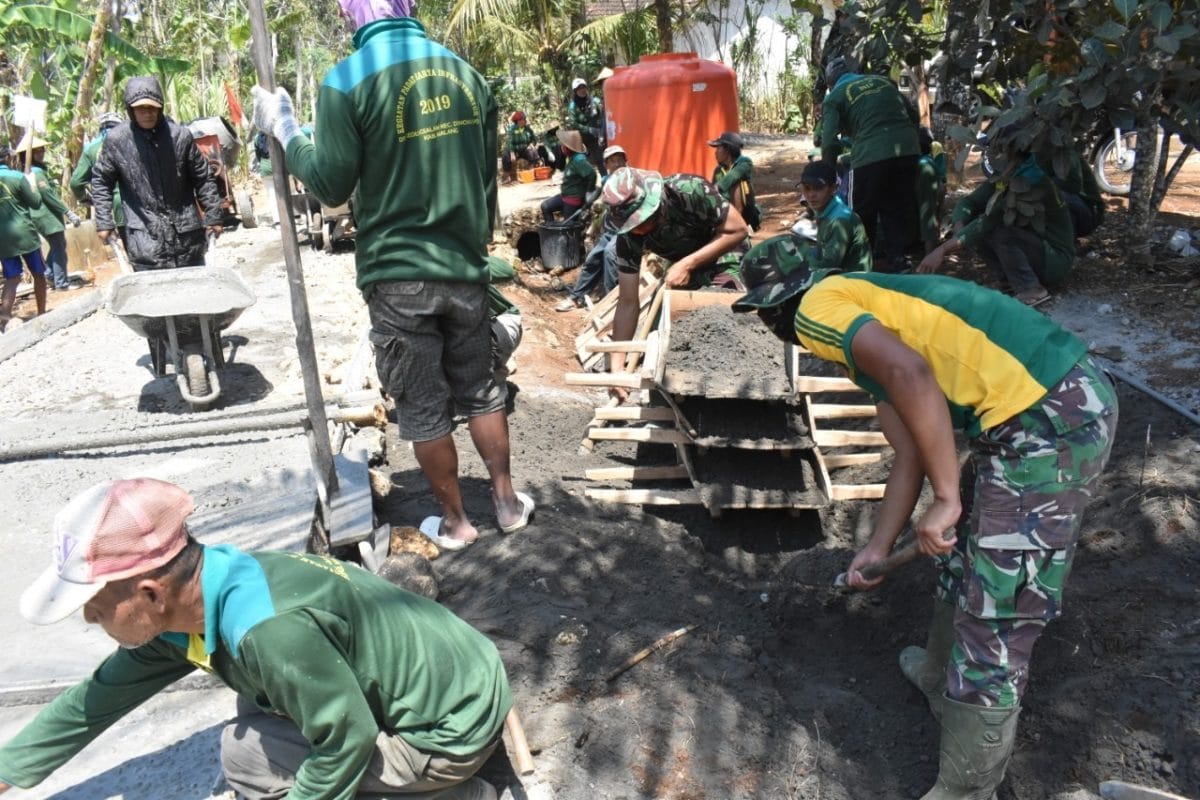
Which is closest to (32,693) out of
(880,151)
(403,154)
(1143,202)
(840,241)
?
(403,154)

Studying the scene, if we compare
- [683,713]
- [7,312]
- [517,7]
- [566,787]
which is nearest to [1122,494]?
[683,713]

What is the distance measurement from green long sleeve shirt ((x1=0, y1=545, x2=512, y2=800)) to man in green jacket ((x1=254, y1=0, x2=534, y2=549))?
140cm

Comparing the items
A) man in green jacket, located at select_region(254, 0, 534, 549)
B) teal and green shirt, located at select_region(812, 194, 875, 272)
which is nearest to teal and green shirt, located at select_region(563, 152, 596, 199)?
teal and green shirt, located at select_region(812, 194, 875, 272)

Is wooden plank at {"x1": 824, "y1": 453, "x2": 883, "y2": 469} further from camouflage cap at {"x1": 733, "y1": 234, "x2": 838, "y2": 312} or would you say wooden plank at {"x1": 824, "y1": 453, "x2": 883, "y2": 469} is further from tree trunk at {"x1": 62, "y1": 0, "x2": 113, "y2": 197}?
tree trunk at {"x1": 62, "y1": 0, "x2": 113, "y2": 197}

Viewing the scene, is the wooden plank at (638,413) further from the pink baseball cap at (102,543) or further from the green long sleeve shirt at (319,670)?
the pink baseball cap at (102,543)

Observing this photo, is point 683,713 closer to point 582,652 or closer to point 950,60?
point 582,652

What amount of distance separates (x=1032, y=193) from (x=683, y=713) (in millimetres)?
4243

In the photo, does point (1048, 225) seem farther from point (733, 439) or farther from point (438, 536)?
point (438, 536)

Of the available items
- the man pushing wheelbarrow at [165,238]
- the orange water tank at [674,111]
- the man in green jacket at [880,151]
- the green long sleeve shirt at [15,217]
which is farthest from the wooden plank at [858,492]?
the green long sleeve shirt at [15,217]

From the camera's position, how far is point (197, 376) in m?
5.15

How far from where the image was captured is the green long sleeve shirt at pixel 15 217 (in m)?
8.48

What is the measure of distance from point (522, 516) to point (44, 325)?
5.43 meters

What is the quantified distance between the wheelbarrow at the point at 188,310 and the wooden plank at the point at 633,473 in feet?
7.22

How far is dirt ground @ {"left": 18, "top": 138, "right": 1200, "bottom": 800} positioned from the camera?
269 cm
